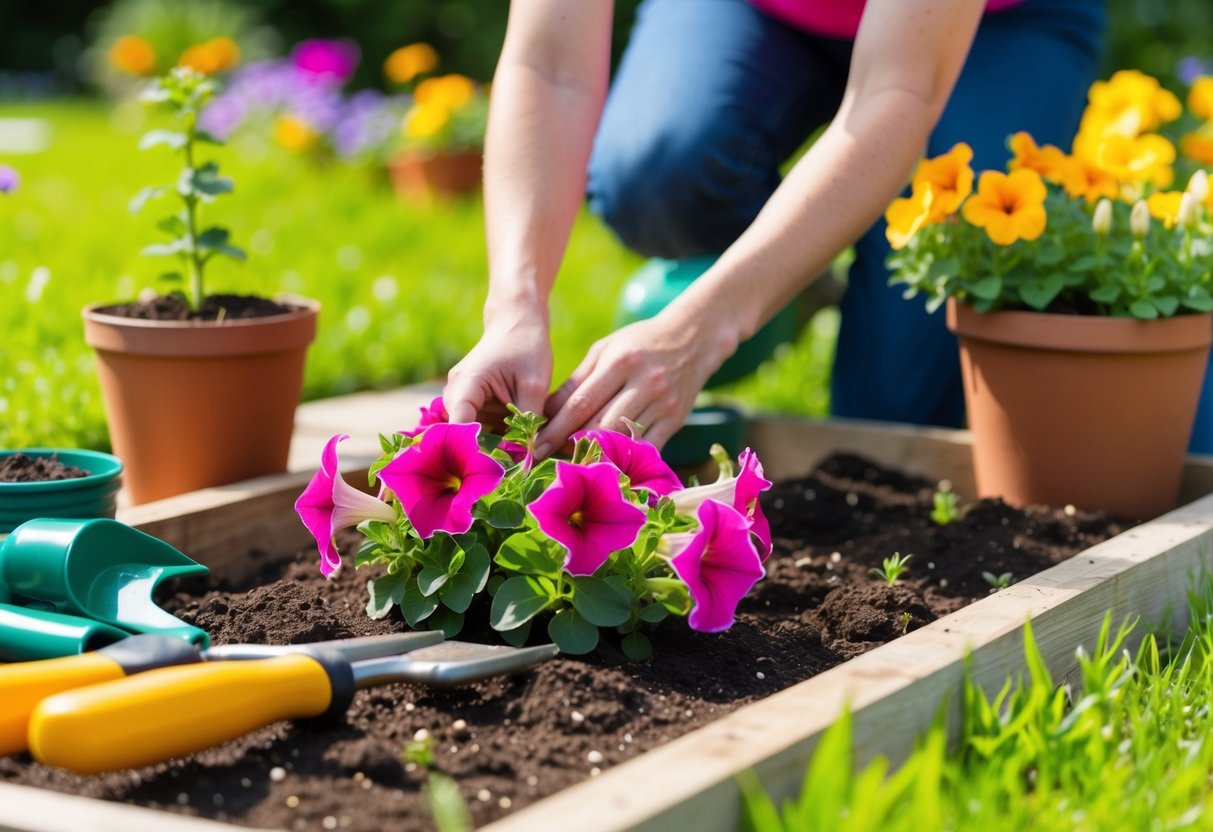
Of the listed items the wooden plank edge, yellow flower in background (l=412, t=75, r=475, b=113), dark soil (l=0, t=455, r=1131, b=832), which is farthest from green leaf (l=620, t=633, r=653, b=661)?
yellow flower in background (l=412, t=75, r=475, b=113)

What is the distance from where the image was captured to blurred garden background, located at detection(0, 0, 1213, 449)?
3.20 m

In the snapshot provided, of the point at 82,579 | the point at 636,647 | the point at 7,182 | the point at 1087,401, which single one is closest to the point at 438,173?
the point at 7,182

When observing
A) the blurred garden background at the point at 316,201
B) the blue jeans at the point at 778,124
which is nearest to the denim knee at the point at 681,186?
the blue jeans at the point at 778,124

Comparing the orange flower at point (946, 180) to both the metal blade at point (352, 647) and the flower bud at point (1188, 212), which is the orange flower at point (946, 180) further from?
the metal blade at point (352, 647)

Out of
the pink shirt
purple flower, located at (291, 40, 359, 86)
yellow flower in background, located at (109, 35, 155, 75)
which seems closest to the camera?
the pink shirt

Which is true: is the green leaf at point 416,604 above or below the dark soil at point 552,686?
above

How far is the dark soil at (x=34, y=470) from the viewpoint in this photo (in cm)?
178

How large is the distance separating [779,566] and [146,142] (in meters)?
1.15

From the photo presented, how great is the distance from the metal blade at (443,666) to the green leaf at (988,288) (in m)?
1.05

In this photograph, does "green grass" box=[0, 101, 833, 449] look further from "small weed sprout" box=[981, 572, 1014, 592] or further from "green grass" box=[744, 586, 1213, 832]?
"green grass" box=[744, 586, 1213, 832]

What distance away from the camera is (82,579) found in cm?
158

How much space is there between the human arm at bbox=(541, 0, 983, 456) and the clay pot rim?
12.6 inches

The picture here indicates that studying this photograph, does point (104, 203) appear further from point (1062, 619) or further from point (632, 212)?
point (1062, 619)

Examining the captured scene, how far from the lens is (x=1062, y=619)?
160cm
